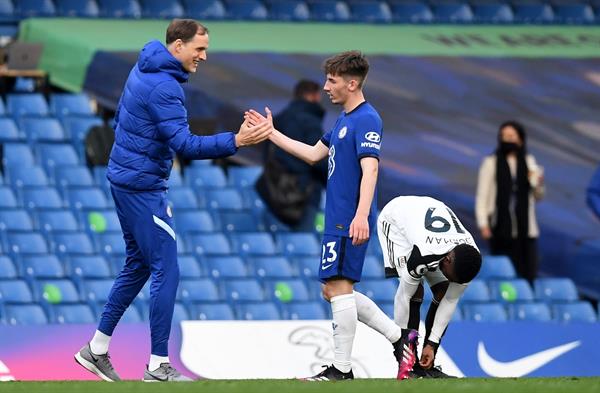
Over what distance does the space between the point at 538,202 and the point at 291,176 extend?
8.33 feet

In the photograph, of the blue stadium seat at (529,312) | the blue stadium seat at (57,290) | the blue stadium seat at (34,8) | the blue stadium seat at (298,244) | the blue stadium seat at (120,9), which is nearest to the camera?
the blue stadium seat at (57,290)

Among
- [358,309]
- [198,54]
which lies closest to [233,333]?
[358,309]

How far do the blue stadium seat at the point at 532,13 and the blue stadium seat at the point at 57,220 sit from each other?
6777 mm

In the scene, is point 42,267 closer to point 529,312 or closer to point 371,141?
point 529,312

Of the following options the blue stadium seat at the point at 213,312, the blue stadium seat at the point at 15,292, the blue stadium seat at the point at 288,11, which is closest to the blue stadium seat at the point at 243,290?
the blue stadium seat at the point at 213,312

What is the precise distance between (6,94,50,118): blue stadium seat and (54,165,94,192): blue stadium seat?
0.77 metres

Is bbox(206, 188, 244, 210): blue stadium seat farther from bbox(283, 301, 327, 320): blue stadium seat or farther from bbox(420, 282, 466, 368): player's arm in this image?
bbox(420, 282, 466, 368): player's arm

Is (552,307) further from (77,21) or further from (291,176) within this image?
(77,21)

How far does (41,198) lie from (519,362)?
4.66 meters

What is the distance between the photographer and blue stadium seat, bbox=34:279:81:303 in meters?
13.3

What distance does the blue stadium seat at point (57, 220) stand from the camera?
46.7ft

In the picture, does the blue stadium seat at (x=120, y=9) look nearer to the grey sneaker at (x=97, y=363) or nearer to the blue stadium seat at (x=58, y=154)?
the blue stadium seat at (x=58, y=154)

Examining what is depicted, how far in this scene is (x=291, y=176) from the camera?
49.2 feet

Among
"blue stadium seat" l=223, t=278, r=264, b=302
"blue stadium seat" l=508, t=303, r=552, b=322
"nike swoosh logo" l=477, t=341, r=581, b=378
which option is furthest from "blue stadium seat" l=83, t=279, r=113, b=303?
"blue stadium seat" l=508, t=303, r=552, b=322
